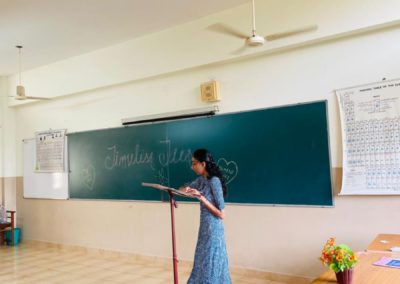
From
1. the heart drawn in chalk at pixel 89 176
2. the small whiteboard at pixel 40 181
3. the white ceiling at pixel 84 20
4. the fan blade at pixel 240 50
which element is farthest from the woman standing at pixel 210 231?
the small whiteboard at pixel 40 181

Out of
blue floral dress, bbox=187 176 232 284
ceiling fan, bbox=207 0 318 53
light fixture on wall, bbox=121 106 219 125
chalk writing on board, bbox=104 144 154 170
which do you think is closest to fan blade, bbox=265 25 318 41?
ceiling fan, bbox=207 0 318 53

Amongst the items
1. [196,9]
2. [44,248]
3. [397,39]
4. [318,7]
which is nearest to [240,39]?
[196,9]

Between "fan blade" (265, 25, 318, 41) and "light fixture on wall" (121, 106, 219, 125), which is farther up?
"fan blade" (265, 25, 318, 41)

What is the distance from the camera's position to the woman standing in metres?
3.21

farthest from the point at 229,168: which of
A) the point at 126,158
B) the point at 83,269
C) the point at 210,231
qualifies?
the point at 83,269

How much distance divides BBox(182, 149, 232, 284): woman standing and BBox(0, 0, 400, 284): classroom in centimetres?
115

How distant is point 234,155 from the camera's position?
183 inches

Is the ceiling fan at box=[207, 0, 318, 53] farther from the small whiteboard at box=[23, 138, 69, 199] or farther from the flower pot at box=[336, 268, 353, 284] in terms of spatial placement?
the small whiteboard at box=[23, 138, 69, 199]

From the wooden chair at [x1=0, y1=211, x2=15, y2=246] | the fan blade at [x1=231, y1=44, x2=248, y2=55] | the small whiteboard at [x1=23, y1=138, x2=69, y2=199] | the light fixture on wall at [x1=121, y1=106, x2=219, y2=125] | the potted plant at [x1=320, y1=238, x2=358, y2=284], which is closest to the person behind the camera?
the potted plant at [x1=320, y1=238, x2=358, y2=284]

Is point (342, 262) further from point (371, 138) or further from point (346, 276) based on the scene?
point (371, 138)

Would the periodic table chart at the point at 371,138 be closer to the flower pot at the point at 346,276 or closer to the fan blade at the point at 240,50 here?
the fan blade at the point at 240,50

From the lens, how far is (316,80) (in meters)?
4.11

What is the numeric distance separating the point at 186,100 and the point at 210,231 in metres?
2.35

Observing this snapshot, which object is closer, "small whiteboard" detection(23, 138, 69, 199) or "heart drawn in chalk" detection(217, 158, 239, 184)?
"heart drawn in chalk" detection(217, 158, 239, 184)
